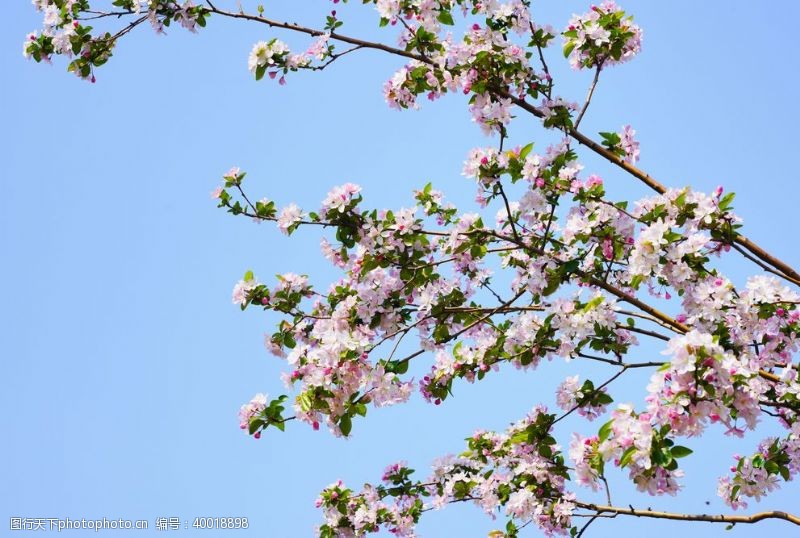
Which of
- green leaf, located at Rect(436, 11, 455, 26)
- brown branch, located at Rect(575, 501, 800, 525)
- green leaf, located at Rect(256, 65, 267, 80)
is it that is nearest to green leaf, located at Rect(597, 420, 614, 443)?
brown branch, located at Rect(575, 501, 800, 525)

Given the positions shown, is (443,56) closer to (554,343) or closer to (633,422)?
(554,343)

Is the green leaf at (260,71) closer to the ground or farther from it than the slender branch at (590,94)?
farther from it

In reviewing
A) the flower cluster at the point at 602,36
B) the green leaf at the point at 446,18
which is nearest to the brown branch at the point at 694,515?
the flower cluster at the point at 602,36

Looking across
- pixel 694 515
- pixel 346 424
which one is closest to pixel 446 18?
pixel 346 424

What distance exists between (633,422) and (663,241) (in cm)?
137

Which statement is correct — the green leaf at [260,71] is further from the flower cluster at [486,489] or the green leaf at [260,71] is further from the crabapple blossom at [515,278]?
the flower cluster at [486,489]

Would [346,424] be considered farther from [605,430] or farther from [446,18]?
[446,18]

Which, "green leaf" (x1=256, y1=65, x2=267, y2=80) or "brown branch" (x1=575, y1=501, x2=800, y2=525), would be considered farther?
"green leaf" (x1=256, y1=65, x2=267, y2=80)

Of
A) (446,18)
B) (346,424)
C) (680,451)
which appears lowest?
(680,451)

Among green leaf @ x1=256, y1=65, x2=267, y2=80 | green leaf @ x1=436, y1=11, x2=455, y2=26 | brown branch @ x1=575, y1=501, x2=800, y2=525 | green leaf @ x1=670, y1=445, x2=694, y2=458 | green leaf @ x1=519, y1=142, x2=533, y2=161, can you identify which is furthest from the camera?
green leaf @ x1=256, y1=65, x2=267, y2=80

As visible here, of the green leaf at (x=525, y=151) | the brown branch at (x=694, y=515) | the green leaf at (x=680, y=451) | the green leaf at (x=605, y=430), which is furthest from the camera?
the brown branch at (x=694, y=515)

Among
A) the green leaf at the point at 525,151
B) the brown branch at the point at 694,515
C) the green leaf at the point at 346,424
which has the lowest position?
the brown branch at the point at 694,515

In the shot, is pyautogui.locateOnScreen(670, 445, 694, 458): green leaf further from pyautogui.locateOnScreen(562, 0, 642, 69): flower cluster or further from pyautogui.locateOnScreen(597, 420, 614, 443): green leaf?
pyautogui.locateOnScreen(562, 0, 642, 69): flower cluster

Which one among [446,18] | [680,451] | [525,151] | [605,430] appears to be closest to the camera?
[680,451]
